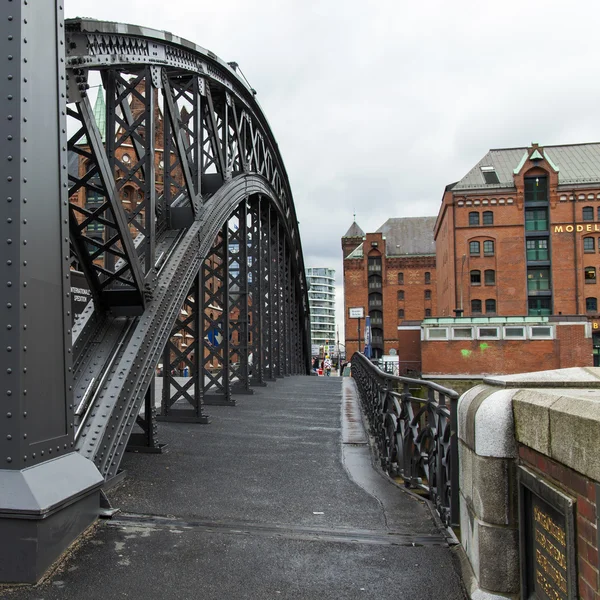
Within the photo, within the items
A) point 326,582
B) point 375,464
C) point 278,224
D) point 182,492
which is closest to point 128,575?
point 326,582

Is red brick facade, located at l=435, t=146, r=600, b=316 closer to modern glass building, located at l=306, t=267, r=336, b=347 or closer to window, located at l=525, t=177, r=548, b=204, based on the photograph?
window, located at l=525, t=177, r=548, b=204

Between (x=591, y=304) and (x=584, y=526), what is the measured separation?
4910 cm

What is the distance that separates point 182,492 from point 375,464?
95.4 inches

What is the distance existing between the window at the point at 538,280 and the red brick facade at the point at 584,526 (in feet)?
160

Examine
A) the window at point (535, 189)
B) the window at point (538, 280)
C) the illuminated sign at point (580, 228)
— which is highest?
the window at point (535, 189)

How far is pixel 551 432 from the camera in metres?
2.44

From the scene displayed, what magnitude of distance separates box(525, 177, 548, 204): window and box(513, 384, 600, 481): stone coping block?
164ft

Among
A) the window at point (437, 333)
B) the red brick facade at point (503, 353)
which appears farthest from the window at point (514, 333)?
the window at point (437, 333)

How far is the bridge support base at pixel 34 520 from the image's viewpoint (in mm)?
3283

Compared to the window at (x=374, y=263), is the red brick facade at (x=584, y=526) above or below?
below

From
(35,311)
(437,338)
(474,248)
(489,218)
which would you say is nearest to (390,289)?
(474,248)

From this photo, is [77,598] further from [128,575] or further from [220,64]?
[220,64]

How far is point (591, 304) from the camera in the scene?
46.0m

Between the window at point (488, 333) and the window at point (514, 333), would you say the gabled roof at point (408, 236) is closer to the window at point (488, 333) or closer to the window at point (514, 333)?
the window at point (514, 333)
